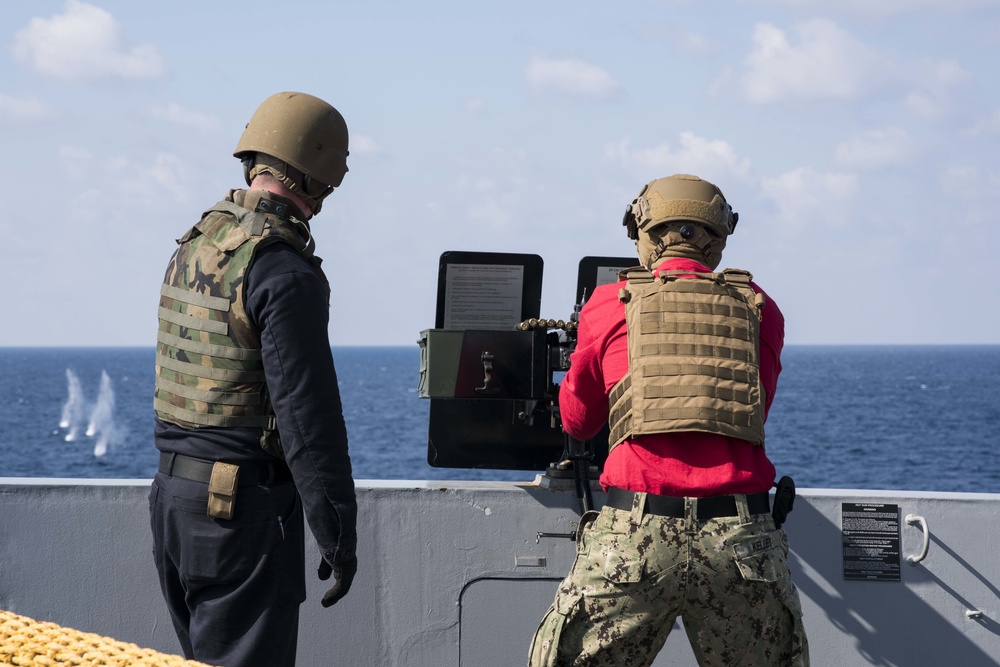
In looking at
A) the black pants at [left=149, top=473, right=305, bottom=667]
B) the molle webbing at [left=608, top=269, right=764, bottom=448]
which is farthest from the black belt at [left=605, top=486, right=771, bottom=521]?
the black pants at [left=149, top=473, right=305, bottom=667]

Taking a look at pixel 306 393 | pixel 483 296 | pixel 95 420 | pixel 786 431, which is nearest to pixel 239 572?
pixel 306 393

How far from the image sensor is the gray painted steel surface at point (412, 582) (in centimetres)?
434

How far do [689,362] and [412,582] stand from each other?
1.64 m

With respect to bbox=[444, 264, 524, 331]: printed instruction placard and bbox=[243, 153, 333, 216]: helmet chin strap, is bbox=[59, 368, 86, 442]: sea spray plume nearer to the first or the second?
bbox=[444, 264, 524, 331]: printed instruction placard

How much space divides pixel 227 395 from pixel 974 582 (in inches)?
111

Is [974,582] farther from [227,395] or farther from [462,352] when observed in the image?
[227,395]

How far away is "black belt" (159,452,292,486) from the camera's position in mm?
3131

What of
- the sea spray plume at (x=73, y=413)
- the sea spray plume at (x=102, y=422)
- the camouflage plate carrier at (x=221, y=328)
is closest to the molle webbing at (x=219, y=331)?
the camouflage plate carrier at (x=221, y=328)

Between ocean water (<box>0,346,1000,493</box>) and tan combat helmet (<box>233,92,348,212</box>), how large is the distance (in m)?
17.0

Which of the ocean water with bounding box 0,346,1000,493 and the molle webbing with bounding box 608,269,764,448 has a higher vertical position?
the molle webbing with bounding box 608,269,764,448

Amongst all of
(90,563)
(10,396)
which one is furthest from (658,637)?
(10,396)

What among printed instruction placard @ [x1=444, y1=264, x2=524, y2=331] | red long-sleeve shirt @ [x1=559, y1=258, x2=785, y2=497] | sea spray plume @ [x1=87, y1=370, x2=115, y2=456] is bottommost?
sea spray plume @ [x1=87, y1=370, x2=115, y2=456]

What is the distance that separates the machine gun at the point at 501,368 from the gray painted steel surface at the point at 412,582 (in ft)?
0.82

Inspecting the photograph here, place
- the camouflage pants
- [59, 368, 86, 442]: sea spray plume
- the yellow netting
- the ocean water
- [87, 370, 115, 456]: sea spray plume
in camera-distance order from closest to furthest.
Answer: the yellow netting
the camouflage pants
the ocean water
[87, 370, 115, 456]: sea spray plume
[59, 368, 86, 442]: sea spray plume
